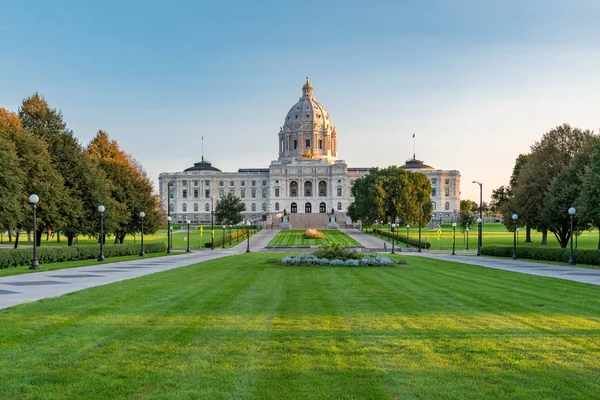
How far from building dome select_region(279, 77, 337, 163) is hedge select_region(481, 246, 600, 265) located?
132m

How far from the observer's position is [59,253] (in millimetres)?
30812

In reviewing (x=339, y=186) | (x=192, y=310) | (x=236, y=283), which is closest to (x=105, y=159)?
(x=236, y=283)

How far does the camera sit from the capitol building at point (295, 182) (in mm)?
163750

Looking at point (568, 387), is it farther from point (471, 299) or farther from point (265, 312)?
point (471, 299)

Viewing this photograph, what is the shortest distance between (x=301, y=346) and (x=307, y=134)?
171788mm

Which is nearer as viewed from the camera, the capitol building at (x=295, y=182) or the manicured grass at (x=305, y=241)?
Result: the manicured grass at (x=305, y=241)

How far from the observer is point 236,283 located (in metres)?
18.1

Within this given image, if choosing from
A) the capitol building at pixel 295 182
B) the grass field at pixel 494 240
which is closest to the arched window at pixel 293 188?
the capitol building at pixel 295 182

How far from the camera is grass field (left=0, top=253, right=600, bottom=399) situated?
6.44m

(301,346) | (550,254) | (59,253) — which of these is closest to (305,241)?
(550,254)

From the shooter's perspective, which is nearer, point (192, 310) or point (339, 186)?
point (192, 310)

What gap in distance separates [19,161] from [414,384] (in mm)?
37486

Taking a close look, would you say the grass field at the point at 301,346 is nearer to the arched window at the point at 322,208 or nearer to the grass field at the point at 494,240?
the grass field at the point at 494,240

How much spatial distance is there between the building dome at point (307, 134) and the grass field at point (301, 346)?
161 m
